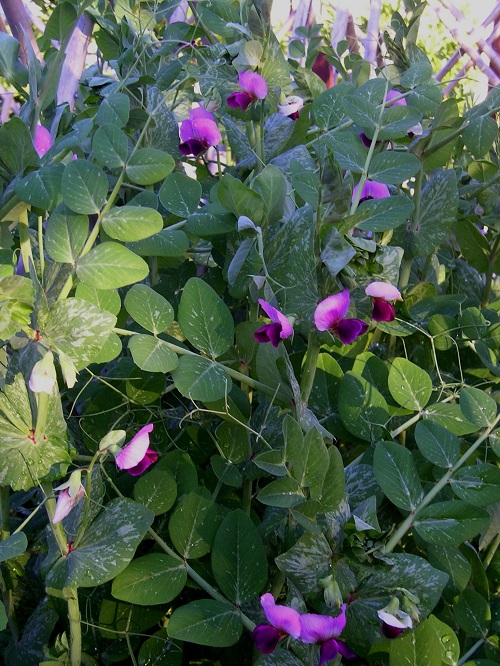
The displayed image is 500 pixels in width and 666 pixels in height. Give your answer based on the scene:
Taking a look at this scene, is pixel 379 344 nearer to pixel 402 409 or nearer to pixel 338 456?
pixel 402 409

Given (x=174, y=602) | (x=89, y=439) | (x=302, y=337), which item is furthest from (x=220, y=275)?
(x=174, y=602)

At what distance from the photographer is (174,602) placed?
623 mm

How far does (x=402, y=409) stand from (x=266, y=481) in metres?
0.14

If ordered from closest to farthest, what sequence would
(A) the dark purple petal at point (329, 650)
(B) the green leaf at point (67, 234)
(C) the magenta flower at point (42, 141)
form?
1. (A) the dark purple petal at point (329, 650)
2. (B) the green leaf at point (67, 234)
3. (C) the magenta flower at point (42, 141)

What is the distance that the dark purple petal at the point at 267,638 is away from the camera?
0.46 meters

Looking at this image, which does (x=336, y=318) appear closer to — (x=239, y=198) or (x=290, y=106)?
(x=239, y=198)

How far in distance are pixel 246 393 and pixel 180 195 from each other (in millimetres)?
201

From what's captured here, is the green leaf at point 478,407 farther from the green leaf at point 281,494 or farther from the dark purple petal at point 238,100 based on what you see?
the dark purple petal at point 238,100

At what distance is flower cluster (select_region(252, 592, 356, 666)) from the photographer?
17.4 inches

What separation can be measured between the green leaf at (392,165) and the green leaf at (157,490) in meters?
0.32

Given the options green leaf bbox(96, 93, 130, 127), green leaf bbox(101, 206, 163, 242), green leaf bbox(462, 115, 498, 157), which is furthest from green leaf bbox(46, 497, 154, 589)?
green leaf bbox(462, 115, 498, 157)

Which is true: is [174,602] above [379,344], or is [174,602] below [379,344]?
below

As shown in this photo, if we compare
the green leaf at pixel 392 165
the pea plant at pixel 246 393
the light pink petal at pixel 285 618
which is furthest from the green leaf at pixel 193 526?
the green leaf at pixel 392 165

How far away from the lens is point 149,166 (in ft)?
1.97
